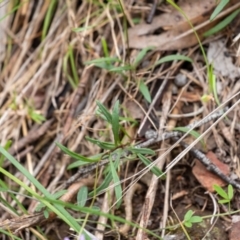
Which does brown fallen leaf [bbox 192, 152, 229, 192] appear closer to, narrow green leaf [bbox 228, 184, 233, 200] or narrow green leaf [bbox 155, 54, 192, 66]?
narrow green leaf [bbox 228, 184, 233, 200]

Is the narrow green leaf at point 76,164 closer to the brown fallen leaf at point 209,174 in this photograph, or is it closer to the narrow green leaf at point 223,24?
the brown fallen leaf at point 209,174

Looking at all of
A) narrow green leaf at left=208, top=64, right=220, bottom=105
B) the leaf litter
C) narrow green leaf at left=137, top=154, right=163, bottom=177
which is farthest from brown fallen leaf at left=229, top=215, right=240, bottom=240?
narrow green leaf at left=208, top=64, right=220, bottom=105

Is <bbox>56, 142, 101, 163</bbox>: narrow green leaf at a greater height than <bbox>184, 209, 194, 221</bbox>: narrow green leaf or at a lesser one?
greater

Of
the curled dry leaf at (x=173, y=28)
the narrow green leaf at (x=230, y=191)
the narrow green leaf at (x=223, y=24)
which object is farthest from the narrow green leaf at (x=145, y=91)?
the narrow green leaf at (x=230, y=191)

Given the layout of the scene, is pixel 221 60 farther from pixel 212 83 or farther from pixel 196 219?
pixel 196 219

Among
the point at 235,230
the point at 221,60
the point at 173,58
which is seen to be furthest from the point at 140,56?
the point at 235,230

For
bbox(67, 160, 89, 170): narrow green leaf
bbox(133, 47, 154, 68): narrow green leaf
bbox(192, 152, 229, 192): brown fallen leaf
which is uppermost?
bbox(133, 47, 154, 68): narrow green leaf

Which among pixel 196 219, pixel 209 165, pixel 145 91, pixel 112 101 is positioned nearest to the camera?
pixel 196 219
